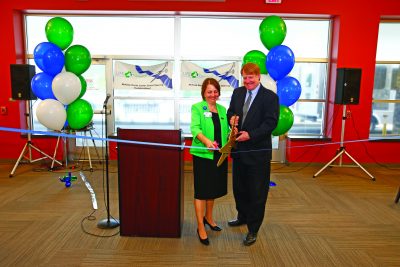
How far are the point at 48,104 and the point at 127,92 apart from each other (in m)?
2.11

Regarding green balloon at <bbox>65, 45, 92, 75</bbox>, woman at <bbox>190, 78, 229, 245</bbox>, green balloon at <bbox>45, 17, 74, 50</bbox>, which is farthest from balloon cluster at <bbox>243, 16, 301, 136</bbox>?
green balloon at <bbox>45, 17, 74, 50</bbox>

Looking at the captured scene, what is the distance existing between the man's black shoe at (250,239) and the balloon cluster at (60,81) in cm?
239

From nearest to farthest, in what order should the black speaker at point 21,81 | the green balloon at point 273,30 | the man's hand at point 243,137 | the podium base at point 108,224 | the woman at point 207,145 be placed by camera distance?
the man's hand at point 243,137, the woman at point 207,145, the podium base at point 108,224, the green balloon at point 273,30, the black speaker at point 21,81

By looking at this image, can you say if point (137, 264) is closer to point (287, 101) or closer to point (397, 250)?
point (397, 250)

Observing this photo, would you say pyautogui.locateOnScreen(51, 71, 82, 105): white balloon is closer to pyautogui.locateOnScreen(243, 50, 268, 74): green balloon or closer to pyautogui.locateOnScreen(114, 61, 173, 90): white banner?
pyautogui.locateOnScreen(114, 61, 173, 90): white banner

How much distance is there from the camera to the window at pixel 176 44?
550cm

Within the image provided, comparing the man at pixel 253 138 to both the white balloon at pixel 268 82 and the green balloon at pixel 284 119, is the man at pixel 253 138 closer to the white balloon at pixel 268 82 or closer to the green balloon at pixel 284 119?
the white balloon at pixel 268 82

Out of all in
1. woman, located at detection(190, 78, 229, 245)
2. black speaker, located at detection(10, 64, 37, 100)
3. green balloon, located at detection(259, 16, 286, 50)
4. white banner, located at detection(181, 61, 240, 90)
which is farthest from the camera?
white banner, located at detection(181, 61, 240, 90)

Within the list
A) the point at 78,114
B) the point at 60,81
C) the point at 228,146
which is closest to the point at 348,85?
the point at 228,146

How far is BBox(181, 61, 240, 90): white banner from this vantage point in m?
5.46

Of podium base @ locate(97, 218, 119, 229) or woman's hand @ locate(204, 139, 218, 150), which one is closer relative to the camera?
woman's hand @ locate(204, 139, 218, 150)

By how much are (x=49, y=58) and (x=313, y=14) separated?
13.5ft

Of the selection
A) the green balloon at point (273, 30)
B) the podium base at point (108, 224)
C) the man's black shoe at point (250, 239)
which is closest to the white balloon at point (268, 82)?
the green balloon at point (273, 30)

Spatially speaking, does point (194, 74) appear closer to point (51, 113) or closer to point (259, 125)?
point (51, 113)
